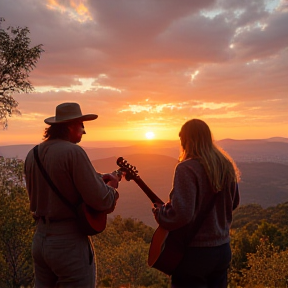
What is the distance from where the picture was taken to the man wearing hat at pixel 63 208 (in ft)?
10.1

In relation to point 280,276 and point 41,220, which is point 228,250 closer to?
point 41,220

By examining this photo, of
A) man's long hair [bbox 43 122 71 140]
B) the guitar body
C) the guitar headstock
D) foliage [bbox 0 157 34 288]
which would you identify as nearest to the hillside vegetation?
foliage [bbox 0 157 34 288]

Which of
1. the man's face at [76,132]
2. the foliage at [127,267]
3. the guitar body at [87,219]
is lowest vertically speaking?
the foliage at [127,267]

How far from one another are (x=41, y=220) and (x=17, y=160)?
62.5ft

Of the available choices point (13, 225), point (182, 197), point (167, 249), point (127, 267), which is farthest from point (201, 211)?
point (127, 267)

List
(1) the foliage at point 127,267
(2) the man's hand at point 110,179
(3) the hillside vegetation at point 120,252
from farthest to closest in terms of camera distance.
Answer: (1) the foliage at point 127,267, (3) the hillside vegetation at point 120,252, (2) the man's hand at point 110,179

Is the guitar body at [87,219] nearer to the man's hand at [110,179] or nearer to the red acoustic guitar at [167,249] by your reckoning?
the man's hand at [110,179]

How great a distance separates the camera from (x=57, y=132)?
3.39m

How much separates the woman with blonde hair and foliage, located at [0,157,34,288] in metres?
18.7

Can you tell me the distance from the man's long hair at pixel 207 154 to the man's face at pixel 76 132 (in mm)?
1057

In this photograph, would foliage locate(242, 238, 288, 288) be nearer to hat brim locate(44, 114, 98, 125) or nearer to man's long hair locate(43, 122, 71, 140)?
hat brim locate(44, 114, 98, 125)


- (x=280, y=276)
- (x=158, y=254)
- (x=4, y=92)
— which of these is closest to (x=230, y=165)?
(x=158, y=254)

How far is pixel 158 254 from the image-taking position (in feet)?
11.5

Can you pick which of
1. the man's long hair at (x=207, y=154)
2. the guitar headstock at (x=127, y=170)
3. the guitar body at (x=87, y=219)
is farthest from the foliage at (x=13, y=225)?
the man's long hair at (x=207, y=154)
